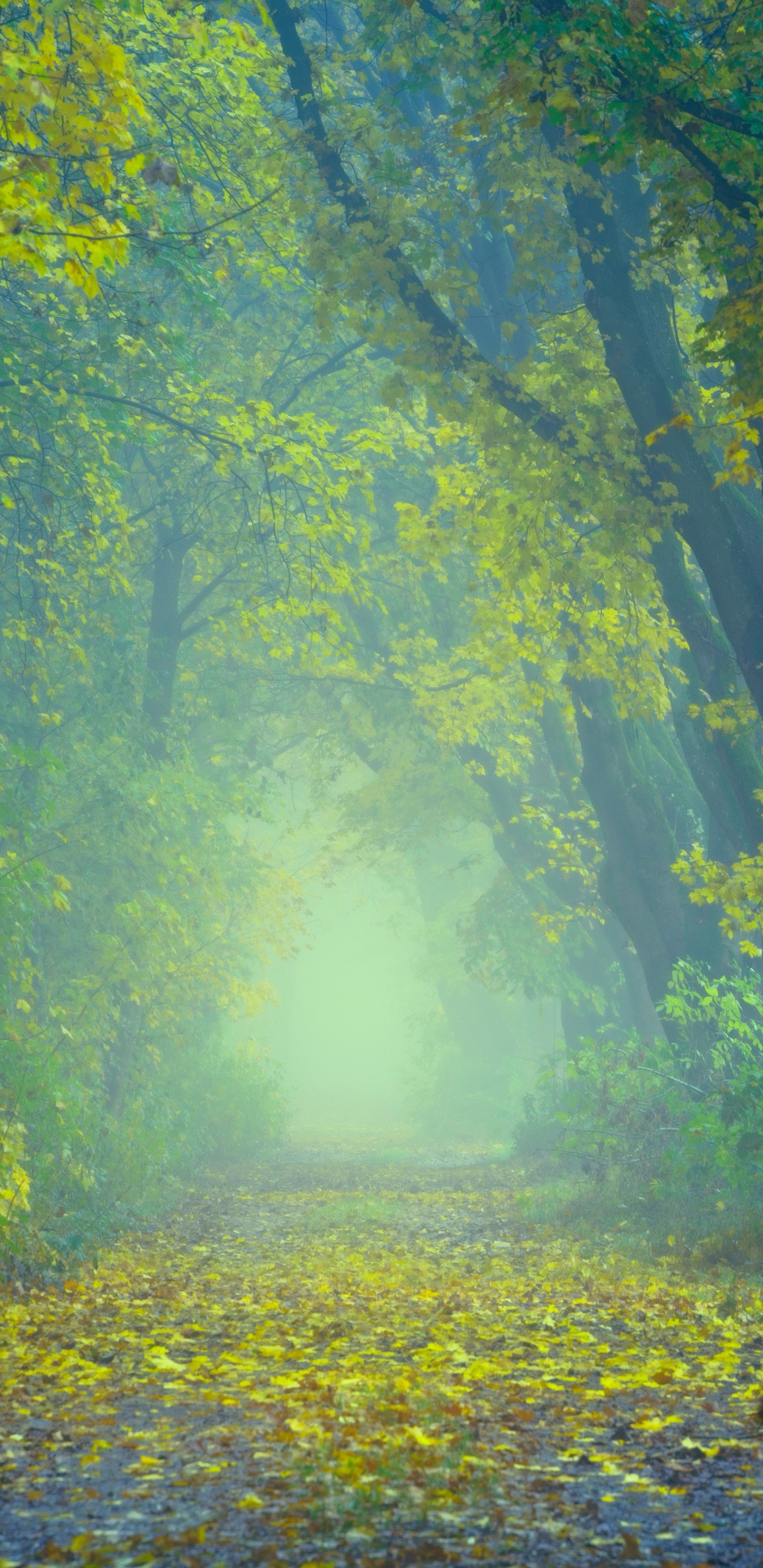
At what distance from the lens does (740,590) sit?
7617 millimetres

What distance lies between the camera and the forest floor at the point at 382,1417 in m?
3.19

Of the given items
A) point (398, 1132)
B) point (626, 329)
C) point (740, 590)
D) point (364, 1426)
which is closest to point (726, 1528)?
point (364, 1426)

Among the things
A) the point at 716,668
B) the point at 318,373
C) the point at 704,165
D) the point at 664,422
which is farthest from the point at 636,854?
the point at 318,373

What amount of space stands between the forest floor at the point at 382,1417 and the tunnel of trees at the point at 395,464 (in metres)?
1.83

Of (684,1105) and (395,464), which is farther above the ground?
(395,464)

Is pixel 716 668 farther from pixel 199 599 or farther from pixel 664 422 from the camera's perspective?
pixel 199 599

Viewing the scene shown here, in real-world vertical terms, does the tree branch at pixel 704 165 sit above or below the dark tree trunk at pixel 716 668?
above

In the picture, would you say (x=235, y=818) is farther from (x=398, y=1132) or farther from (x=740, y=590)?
(x=740, y=590)

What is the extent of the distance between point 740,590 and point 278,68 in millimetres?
6604

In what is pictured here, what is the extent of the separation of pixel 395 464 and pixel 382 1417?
17.6 meters

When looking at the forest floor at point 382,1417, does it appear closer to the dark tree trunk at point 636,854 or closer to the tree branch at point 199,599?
the dark tree trunk at point 636,854

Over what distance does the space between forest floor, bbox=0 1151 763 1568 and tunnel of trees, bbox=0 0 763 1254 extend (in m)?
1.83

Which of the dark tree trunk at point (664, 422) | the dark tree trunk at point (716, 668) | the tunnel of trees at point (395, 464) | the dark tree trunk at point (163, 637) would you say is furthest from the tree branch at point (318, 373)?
the dark tree trunk at point (716, 668)

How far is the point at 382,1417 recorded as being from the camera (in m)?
4.25
